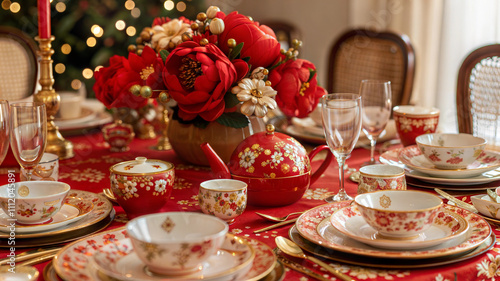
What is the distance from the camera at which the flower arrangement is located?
113 centimetres

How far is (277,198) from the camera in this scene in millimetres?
1017

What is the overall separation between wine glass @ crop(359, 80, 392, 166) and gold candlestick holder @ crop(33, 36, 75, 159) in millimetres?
705

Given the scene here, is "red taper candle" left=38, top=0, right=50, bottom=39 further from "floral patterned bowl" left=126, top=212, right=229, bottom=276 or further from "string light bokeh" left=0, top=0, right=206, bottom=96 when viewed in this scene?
"string light bokeh" left=0, top=0, right=206, bottom=96

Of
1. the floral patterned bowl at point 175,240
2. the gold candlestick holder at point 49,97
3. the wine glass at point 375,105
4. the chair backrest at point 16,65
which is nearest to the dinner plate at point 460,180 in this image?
the wine glass at point 375,105

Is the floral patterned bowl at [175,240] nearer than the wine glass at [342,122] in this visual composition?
Yes

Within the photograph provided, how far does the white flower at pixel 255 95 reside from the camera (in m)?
1.13

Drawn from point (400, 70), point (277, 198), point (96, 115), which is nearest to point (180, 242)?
point (277, 198)

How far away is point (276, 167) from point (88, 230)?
0.33 metres

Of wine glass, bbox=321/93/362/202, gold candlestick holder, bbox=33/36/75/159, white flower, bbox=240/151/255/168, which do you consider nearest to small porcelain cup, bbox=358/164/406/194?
wine glass, bbox=321/93/362/202

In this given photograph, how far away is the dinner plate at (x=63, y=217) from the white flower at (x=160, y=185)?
11 cm

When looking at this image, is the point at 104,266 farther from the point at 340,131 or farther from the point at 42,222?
the point at 340,131

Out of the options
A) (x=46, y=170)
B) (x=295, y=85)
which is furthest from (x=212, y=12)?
(x=46, y=170)

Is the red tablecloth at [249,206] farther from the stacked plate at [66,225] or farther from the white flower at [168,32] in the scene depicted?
the white flower at [168,32]

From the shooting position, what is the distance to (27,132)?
3.18 feet
